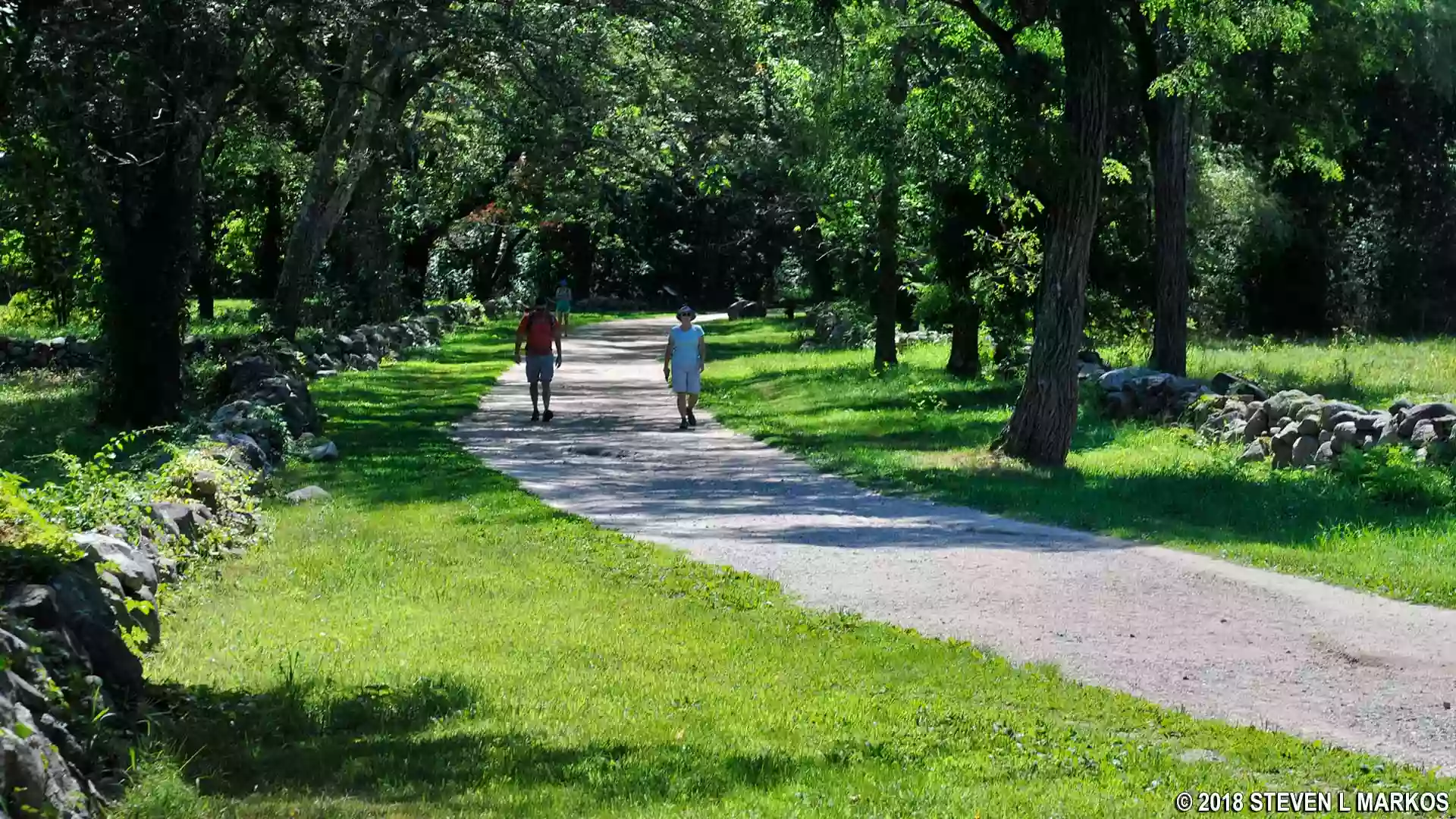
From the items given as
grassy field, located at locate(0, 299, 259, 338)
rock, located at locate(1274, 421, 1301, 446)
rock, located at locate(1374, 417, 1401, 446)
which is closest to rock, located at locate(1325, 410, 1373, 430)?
rock, located at locate(1274, 421, 1301, 446)

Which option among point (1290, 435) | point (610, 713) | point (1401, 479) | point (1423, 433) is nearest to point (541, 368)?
point (1290, 435)

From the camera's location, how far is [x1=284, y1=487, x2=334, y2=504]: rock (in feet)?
→ 50.4

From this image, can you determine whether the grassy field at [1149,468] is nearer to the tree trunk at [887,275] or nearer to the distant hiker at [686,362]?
the tree trunk at [887,275]

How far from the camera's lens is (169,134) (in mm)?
19453

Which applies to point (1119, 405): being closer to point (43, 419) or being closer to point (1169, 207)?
point (1169, 207)

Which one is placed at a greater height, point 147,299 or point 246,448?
point 147,299

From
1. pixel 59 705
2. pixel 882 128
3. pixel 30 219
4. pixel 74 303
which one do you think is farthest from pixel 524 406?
pixel 59 705

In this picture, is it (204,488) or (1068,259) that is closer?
(204,488)

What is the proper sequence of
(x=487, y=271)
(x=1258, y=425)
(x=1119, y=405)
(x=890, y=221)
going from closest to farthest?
1. (x=1258, y=425)
2. (x=1119, y=405)
3. (x=890, y=221)
4. (x=487, y=271)

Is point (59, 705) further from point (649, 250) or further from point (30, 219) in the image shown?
point (649, 250)

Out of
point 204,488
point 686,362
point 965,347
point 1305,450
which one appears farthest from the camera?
point 965,347

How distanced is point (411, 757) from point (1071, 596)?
5.23m

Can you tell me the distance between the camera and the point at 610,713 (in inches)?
310

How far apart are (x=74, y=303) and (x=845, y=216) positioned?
17.8 meters
